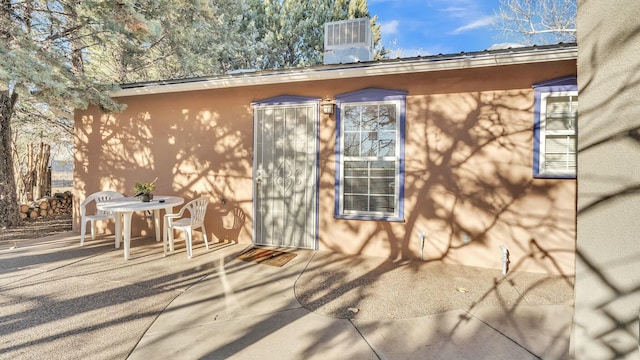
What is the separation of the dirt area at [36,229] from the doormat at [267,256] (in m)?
4.16

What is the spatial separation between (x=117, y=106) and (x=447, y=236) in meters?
5.91

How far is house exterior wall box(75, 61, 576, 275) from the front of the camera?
398cm

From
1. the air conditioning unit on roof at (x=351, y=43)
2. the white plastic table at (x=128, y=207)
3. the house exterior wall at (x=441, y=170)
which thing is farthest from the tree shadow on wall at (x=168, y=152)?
the air conditioning unit on roof at (x=351, y=43)

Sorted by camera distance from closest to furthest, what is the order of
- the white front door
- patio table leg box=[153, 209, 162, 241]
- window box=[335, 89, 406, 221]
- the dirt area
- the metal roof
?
the metal roof < window box=[335, 89, 406, 221] < the white front door < patio table leg box=[153, 209, 162, 241] < the dirt area

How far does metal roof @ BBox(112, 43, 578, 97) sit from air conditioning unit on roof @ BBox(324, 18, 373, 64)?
4.12 feet

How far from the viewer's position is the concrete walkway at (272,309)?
2.31 m

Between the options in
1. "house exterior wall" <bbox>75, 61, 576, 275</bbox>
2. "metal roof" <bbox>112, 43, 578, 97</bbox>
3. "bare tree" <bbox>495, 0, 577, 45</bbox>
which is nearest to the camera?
"metal roof" <bbox>112, 43, 578, 97</bbox>

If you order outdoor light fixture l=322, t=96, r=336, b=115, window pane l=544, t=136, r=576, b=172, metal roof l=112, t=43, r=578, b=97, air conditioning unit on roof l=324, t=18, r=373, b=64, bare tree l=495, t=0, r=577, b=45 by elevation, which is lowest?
window pane l=544, t=136, r=576, b=172

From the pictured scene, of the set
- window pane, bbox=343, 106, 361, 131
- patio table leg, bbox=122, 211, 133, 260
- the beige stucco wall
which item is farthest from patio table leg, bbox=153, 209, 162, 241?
the beige stucco wall

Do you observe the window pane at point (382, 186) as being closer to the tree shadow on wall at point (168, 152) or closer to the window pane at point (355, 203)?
the window pane at point (355, 203)

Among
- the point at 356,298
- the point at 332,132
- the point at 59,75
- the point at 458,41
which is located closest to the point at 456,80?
the point at 332,132

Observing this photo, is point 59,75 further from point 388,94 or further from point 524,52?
→ point 524,52

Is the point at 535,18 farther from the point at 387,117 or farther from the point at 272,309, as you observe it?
the point at 272,309

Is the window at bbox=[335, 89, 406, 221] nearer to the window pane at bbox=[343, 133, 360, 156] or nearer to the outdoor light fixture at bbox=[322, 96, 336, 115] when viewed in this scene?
the window pane at bbox=[343, 133, 360, 156]
